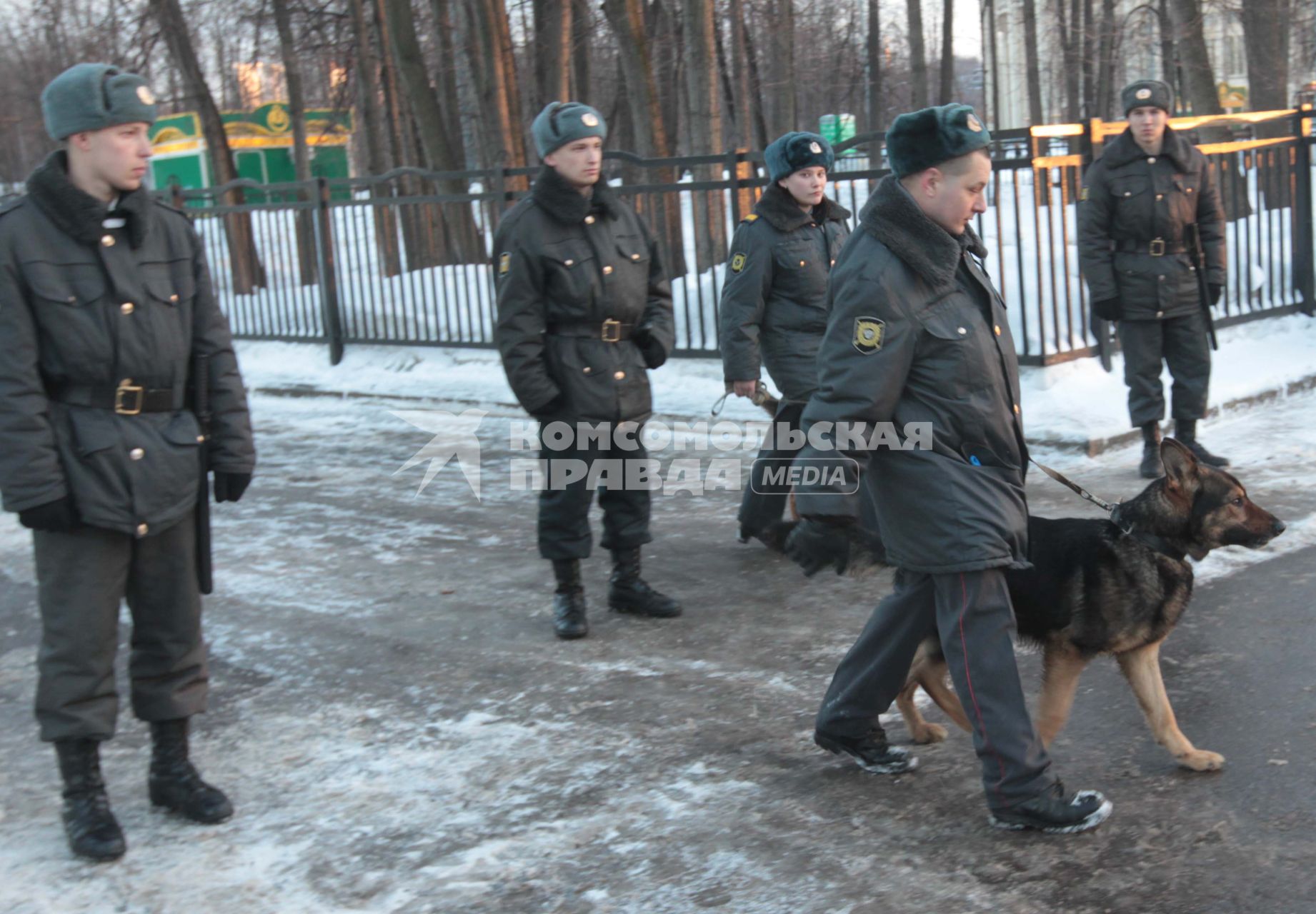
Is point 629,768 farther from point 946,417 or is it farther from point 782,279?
point 782,279

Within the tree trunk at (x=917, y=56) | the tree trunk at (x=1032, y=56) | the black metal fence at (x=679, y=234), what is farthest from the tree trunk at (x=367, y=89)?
the tree trunk at (x=1032, y=56)

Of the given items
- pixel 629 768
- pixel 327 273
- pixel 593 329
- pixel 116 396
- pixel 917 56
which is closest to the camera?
pixel 116 396

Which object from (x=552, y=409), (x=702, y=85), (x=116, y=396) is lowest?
(x=552, y=409)

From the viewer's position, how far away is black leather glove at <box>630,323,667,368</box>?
5668mm

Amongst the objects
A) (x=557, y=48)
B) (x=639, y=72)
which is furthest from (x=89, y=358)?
(x=639, y=72)

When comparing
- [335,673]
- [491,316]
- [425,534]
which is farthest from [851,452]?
[491,316]

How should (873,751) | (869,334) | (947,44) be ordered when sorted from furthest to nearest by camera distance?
(947,44) < (873,751) < (869,334)

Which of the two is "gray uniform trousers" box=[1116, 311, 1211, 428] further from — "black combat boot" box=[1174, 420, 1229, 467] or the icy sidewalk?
the icy sidewalk

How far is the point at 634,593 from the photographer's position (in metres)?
5.88

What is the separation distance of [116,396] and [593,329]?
7.19ft

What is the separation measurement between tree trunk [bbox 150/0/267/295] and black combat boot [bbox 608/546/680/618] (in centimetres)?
1048

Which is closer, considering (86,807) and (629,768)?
(86,807)

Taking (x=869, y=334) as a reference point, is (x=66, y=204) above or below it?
above

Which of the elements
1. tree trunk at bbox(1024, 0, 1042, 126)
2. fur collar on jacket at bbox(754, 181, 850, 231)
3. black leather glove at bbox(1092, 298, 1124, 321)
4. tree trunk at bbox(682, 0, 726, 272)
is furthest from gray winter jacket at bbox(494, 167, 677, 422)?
tree trunk at bbox(1024, 0, 1042, 126)
